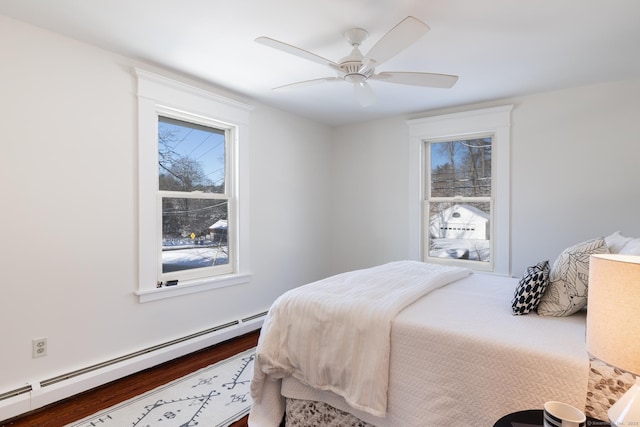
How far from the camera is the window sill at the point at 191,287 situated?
104 inches

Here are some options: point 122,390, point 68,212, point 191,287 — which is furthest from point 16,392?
point 191,287

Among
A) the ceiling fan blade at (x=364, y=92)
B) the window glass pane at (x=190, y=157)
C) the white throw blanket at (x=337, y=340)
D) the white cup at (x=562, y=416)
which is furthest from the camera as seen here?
the window glass pane at (x=190, y=157)

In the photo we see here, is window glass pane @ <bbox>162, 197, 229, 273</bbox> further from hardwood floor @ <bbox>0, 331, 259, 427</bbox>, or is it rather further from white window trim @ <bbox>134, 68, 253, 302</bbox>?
hardwood floor @ <bbox>0, 331, 259, 427</bbox>

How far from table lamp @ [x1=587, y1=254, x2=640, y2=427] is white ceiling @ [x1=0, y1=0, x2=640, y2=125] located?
163 cm

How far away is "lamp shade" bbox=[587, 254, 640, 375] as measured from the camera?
→ 0.82 metres

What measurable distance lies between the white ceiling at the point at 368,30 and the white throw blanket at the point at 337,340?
1.62 meters

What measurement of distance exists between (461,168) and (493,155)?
353mm

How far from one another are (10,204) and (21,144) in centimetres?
38

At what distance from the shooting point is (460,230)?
3809 millimetres

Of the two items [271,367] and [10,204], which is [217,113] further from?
[271,367]

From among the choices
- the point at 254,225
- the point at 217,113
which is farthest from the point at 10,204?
the point at 254,225

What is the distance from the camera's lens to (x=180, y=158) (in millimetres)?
3000

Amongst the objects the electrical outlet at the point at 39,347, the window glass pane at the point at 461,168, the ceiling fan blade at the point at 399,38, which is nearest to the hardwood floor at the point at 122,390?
the electrical outlet at the point at 39,347

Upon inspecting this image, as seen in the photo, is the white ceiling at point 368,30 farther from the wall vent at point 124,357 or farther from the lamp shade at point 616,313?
the wall vent at point 124,357
